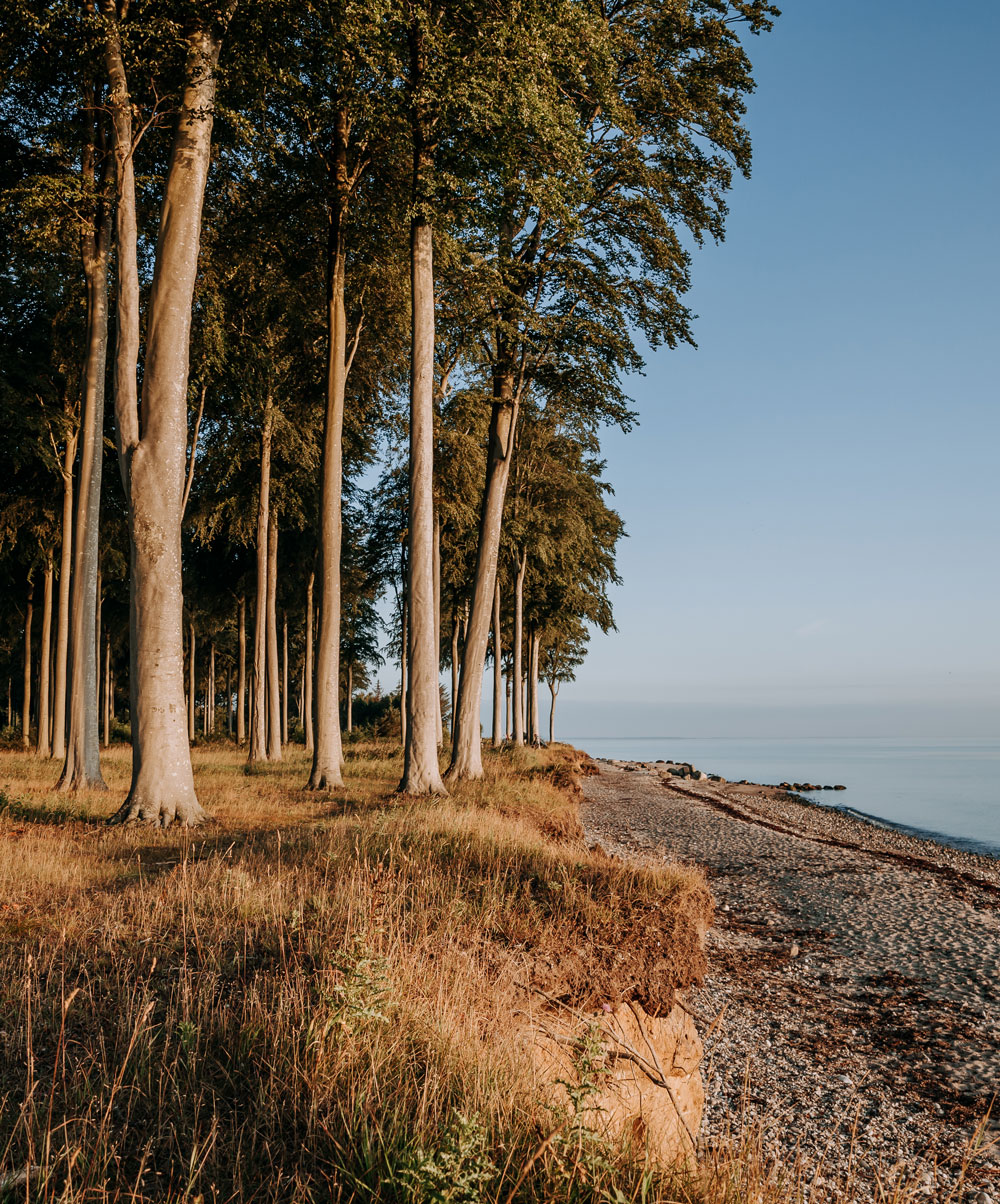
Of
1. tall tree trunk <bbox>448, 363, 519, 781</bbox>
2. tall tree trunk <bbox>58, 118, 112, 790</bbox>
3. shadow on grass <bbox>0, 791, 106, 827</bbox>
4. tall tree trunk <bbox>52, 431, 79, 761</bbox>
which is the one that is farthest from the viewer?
tall tree trunk <bbox>52, 431, 79, 761</bbox>

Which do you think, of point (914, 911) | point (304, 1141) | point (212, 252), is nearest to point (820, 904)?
point (914, 911)

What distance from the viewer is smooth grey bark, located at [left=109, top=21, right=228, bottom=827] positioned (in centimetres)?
1068

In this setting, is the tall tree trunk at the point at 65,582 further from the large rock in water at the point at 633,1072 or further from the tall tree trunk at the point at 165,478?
the large rock in water at the point at 633,1072

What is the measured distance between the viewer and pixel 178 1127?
3.24m

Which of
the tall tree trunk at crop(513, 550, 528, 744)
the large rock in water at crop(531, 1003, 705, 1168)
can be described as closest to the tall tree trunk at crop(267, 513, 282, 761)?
the tall tree trunk at crop(513, 550, 528, 744)

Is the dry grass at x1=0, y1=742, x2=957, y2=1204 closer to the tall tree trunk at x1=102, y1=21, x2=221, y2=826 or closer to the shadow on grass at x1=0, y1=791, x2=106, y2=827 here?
the tall tree trunk at x1=102, y1=21, x2=221, y2=826

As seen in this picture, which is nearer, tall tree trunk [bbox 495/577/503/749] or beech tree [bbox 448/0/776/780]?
beech tree [bbox 448/0/776/780]

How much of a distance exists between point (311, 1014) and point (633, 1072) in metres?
2.39

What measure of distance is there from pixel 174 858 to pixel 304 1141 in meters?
5.91

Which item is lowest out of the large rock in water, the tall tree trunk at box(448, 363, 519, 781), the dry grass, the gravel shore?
the gravel shore

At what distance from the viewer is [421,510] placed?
1448cm

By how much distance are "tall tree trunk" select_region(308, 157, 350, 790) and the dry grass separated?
6822 mm

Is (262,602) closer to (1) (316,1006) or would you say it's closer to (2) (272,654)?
(2) (272,654)

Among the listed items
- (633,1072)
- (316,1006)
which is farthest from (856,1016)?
(316,1006)
